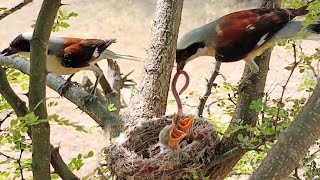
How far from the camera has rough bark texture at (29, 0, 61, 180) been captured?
43.7 inches

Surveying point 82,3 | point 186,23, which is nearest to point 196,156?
point 186,23

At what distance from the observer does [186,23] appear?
6.22 meters

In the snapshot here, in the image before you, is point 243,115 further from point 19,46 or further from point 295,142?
point 19,46

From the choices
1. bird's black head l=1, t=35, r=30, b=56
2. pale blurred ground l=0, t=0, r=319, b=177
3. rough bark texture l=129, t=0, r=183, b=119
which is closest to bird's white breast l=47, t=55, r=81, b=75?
bird's black head l=1, t=35, r=30, b=56

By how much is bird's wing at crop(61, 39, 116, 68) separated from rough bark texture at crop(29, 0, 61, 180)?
78cm

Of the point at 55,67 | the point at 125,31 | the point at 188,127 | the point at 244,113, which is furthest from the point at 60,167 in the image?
the point at 125,31

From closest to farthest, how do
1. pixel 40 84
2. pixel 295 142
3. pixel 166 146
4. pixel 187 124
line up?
pixel 295 142 < pixel 40 84 < pixel 166 146 < pixel 187 124

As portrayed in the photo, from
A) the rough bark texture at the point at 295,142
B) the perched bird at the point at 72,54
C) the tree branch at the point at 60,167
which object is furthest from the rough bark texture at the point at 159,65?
the rough bark texture at the point at 295,142

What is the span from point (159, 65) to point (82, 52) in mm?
398

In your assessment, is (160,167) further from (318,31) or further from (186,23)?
(186,23)

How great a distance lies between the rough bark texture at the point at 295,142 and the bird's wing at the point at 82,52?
3.62 ft

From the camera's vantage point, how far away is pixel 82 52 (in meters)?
2.00

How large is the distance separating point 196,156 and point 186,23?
478cm

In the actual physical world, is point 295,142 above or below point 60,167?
above
